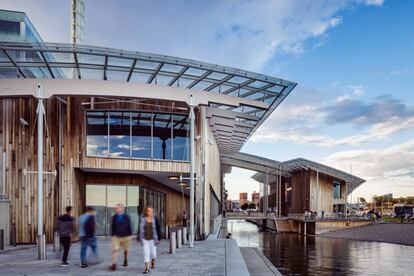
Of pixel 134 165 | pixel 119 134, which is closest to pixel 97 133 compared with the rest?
pixel 119 134

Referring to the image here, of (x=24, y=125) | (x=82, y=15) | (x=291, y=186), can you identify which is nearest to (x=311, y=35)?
A: (x=24, y=125)

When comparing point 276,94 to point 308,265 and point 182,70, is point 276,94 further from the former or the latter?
point 308,265

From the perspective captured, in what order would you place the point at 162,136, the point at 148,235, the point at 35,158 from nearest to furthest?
the point at 148,235 < the point at 35,158 < the point at 162,136

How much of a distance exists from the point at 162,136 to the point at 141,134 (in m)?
1.07

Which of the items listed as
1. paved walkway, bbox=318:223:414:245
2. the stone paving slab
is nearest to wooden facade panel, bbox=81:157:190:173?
the stone paving slab

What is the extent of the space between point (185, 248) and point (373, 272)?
9656mm

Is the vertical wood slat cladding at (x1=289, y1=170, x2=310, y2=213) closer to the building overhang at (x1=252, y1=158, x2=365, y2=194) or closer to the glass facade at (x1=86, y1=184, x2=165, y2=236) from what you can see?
the building overhang at (x1=252, y1=158, x2=365, y2=194)

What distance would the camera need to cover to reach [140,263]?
1275 centimetres

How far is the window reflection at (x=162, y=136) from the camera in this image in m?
21.7

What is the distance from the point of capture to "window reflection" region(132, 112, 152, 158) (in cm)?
2131

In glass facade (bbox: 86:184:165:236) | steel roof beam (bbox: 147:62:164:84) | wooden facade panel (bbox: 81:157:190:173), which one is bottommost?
glass facade (bbox: 86:184:165:236)

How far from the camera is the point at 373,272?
67.2 feet

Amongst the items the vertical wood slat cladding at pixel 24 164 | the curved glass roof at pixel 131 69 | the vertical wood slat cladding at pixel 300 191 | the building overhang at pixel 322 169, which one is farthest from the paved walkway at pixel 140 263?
the vertical wood slat cladding at pixel 300 191

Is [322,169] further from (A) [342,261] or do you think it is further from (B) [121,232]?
(B) [121,232]
